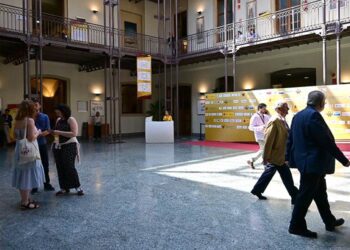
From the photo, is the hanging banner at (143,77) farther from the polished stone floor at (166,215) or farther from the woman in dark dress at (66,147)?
the woman in dark dress at (66,147)

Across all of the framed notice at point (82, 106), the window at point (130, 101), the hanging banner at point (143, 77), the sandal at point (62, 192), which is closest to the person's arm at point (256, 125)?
the sandal at point (62, 192)

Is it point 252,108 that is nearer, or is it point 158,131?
point 252,108

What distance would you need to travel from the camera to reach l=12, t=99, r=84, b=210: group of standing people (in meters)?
4.57

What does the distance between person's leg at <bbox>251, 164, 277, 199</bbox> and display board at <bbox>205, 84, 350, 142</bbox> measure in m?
6.94

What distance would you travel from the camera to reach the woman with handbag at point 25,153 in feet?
14.9

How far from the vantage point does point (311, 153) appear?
335 cm

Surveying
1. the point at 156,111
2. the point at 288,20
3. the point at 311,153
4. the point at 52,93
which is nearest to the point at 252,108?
the point at 288,20

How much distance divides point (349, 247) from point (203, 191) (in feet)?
8.62

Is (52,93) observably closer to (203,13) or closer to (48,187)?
(203,13)

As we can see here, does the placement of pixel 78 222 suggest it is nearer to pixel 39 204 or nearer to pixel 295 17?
pixel 39 204

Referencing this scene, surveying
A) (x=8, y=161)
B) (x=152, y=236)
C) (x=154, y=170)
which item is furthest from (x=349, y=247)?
(x=8, y=161)

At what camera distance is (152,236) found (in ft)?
11.7

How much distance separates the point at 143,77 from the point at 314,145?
11361 millimetres

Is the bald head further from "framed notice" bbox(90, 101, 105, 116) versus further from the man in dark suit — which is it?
"framed notice" bbox(90, 101, 105, 116)
